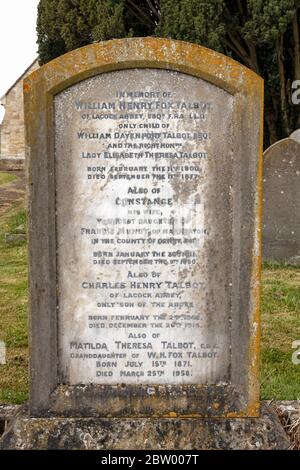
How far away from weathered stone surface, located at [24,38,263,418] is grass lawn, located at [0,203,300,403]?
4.11ft

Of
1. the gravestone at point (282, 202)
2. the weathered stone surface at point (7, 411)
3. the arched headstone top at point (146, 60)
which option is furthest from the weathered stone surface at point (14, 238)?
the arched headstone top at point (146, 60)

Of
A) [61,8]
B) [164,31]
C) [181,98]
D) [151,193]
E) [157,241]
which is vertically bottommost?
[157,241]

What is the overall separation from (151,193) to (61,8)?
12124 mm

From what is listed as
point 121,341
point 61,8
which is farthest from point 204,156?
point 61,8

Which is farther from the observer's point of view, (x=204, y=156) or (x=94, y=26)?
(x=94, y=26)

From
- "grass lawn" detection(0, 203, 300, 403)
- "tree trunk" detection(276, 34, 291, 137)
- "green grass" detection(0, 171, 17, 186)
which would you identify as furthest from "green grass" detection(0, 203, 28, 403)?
"green grass" detection(0, 171, 17, 186)

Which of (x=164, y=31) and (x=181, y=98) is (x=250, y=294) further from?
(x=164, y=31)

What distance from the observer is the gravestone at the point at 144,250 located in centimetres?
307

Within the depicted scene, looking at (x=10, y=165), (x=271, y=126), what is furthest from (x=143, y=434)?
(x=10, y=165)

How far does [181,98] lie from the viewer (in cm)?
309

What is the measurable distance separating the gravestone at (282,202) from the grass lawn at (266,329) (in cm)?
24

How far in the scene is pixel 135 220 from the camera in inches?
124

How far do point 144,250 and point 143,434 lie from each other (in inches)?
36.5
